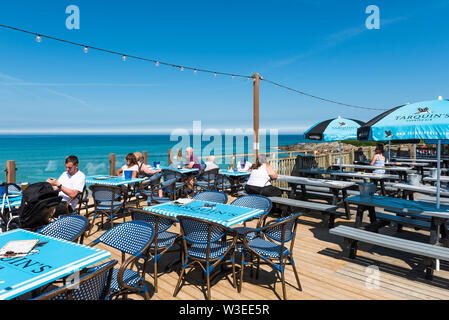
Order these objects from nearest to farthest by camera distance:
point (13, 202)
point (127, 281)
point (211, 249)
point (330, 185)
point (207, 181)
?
1. point (127, 281)
2. point (211, 249)
3. point (13, 202)
4. point (330, 185)
5. point (207, 181)

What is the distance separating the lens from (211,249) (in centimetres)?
285

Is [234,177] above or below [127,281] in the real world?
above

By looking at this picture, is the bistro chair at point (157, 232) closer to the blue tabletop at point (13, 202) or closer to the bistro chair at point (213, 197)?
the bistro chair at point (213, 197)

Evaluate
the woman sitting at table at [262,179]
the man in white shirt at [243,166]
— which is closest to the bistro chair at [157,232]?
the woman sitting at table at [262,179]

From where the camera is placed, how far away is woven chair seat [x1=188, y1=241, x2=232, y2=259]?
275cm

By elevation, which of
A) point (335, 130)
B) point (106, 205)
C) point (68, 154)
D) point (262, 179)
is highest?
point (335, 130)

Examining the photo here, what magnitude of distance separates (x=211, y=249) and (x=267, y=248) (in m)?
0.59

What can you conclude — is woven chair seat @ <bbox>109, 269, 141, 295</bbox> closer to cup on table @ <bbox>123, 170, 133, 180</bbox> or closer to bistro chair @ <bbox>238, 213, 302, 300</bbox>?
bistro chair @ <bbox>238, 213, 302, 300</bbox>

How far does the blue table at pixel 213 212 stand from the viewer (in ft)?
9.60

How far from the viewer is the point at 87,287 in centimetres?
166

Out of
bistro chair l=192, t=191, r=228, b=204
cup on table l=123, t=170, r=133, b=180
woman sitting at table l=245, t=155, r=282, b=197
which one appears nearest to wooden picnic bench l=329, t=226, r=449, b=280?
bistro chair l=192, t=191, r=228, b=204

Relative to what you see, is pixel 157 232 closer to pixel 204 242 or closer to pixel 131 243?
pixel 131 243

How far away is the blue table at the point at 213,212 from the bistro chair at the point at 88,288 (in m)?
1.23

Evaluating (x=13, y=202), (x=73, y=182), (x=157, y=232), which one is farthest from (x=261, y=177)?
(x=13, y=202)
